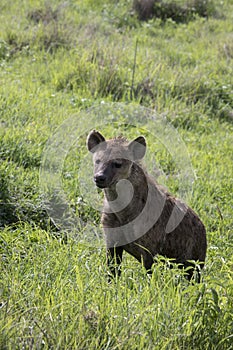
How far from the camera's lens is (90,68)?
10.2 m

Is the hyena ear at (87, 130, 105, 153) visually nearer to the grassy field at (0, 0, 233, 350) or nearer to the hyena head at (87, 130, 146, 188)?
the hyena head at (87, 130, 146, 188)

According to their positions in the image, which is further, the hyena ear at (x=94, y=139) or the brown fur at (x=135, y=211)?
the hyena ear at (x=94, y=139)

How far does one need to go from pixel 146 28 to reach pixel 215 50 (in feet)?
5.11

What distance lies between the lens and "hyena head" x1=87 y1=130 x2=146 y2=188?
511cm

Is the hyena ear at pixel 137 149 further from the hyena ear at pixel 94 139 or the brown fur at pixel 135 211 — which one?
the hyena ear at pixel 94 139

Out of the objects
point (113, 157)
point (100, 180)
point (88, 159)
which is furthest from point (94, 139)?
point (88, 159)

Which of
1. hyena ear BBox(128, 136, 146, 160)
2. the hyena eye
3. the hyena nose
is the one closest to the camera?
the hyena nose

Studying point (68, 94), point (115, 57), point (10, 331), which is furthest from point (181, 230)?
point (115, 57)

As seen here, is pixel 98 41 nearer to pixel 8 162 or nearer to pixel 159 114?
pixel 159 114

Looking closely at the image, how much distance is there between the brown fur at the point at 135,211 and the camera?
5242 mm

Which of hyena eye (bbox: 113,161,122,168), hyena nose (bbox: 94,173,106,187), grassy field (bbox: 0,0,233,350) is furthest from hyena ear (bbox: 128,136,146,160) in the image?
grassy field (bbox: 0,0,233,350)

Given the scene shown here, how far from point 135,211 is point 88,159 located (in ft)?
7.62

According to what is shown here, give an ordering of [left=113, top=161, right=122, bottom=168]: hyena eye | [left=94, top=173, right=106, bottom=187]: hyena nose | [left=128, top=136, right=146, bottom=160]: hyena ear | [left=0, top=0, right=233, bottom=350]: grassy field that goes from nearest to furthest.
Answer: [left=0, top=0, right=233, bottom=350]: grassy field < [left=94, top=173, right=106, bottom=187]: hyena nose < [left=113, top=161, right=122, bottom=168]: hyena eye < [left=128, top=136, right=146, bottom=160]: hyena ear

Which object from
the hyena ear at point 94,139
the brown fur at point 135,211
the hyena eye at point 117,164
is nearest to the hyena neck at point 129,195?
the brown fur at point 135,211
